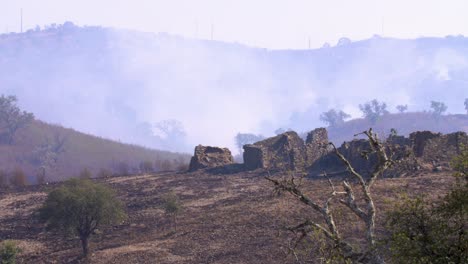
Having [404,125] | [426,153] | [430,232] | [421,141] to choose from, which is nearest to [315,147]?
[421,141]

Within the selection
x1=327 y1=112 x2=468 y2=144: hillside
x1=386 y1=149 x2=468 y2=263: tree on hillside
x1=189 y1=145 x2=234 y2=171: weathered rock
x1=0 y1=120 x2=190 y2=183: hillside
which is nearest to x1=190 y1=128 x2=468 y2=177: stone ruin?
x1=189 y1=145 x2=234 y2=171: weathered rock

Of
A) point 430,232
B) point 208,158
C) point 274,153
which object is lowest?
point 208,158

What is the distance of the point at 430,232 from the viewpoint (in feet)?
28.1

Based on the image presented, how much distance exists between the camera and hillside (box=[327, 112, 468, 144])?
128 m

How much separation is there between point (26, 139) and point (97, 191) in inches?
3398

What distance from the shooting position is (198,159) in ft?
168

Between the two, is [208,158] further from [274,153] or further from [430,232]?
[430,232]

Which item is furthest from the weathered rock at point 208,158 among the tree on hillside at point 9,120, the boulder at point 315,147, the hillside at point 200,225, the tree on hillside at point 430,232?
the tree on hillside at point 9,120

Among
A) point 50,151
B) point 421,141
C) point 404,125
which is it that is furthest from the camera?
point 404,125

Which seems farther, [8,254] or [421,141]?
[421,141]

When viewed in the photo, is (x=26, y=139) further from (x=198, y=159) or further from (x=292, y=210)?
(x=292, y=210)

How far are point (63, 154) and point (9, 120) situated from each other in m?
12.1

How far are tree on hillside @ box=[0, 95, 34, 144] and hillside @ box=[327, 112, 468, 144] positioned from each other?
66.8 metres

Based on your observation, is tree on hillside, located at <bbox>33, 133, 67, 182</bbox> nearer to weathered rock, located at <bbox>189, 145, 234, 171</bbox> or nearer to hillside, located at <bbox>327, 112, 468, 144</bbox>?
weathered rock, located at <bbox>189, 145, 234, 171</bbox>
